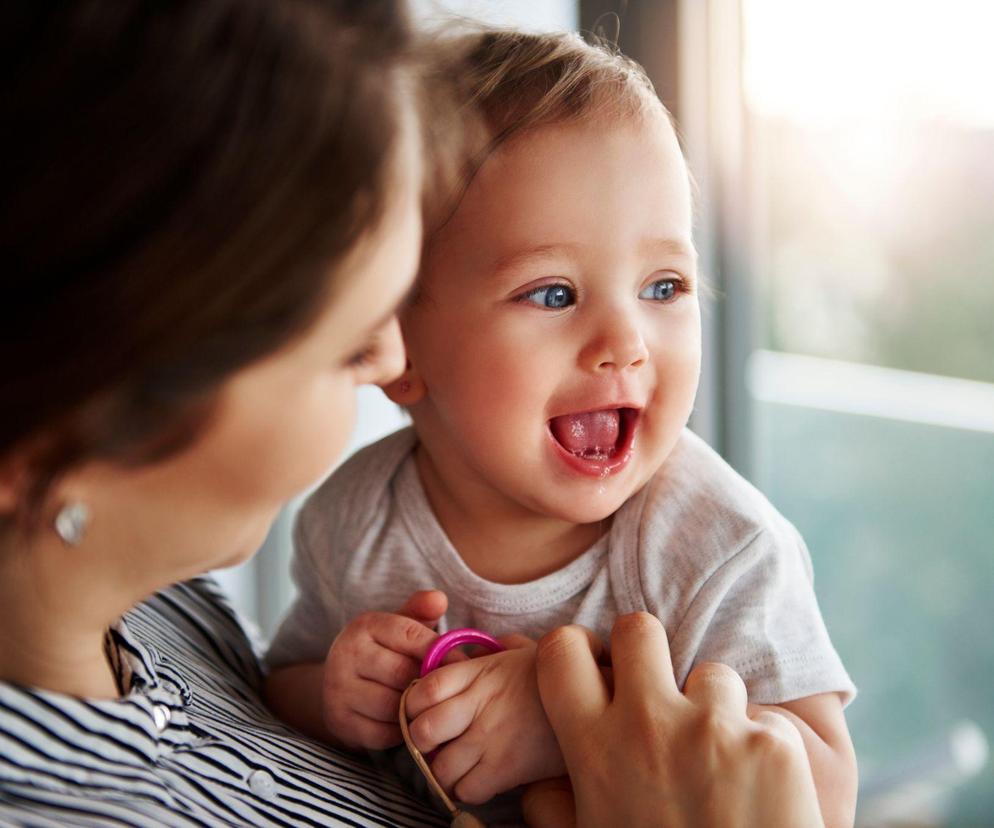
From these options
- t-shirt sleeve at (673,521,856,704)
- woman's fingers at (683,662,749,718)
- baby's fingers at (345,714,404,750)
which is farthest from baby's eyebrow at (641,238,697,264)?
baby's fingers at (345,714,404,750)

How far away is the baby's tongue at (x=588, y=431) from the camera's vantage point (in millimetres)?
1003

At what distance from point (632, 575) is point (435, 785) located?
0.27 meters

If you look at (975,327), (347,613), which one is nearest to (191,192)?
(347,613)

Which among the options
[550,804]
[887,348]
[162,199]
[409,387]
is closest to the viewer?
[162,199]

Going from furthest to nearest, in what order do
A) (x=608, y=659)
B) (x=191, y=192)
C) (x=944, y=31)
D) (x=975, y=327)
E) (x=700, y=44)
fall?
(x=975, y=327) → (x=944, y=31) → (x=700, y=44) → (x=608, y=659) → (x=191, y=192)

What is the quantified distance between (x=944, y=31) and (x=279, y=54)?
1664 mm

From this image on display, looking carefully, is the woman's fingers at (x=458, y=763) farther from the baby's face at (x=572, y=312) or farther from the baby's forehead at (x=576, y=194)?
the baby's forehead at (x=576, y=194)

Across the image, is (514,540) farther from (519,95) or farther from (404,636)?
(519,95)

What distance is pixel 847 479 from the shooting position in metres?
2.52

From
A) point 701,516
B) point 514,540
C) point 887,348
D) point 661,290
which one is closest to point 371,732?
point 514,540

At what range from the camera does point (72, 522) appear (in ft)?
2.24

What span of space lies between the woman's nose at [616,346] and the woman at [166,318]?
0.82ft

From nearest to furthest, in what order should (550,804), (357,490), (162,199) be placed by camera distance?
(162,199)
(550,804)
(357,490)

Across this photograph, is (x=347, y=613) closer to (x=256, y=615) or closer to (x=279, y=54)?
(x=279, y=54)
